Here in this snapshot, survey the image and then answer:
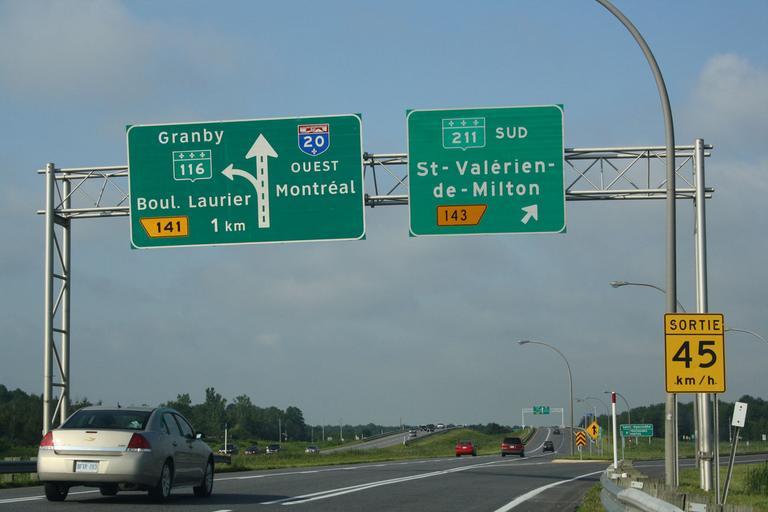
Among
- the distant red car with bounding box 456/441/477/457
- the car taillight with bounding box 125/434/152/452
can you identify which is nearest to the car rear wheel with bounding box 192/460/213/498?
the car taillight with bounding box 125/434/152/452

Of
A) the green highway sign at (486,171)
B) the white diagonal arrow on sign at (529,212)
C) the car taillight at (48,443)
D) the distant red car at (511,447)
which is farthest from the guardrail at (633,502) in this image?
the distant red car at (511,447)

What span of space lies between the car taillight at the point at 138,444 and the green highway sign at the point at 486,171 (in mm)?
10725

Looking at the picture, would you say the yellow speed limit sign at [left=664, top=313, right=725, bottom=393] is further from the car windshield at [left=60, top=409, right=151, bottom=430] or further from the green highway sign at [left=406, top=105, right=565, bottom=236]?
the green highway sign at [left=406, top=105, right=565, bottom=236]

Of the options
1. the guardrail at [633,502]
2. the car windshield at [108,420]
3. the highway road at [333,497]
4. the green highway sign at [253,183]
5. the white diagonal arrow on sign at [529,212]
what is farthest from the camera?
the green highway sign at [253,183]

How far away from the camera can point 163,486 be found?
17594 mm

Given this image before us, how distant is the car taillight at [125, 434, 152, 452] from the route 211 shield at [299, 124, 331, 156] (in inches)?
444

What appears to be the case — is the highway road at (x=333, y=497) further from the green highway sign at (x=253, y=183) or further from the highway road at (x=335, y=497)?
the green highway sign at (x=253, y=183)

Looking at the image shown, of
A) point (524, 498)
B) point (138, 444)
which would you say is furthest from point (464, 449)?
point (138, 444)

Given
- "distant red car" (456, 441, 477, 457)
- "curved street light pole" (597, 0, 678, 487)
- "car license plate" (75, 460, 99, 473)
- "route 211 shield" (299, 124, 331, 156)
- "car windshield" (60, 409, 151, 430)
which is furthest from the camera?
"distant red car" (456, 441, 477, 457)

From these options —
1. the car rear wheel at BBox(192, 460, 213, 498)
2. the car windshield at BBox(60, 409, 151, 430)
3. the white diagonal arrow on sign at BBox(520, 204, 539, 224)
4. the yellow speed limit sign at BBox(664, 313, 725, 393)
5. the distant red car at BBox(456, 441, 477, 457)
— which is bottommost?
the distant red car at BBox(456, 441, 477, 457)

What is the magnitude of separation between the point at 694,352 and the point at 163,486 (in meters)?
8.23

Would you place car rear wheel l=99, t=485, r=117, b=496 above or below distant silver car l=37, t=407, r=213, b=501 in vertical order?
below

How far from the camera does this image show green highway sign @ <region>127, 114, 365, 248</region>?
87.8 ft

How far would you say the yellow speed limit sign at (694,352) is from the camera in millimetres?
15547
